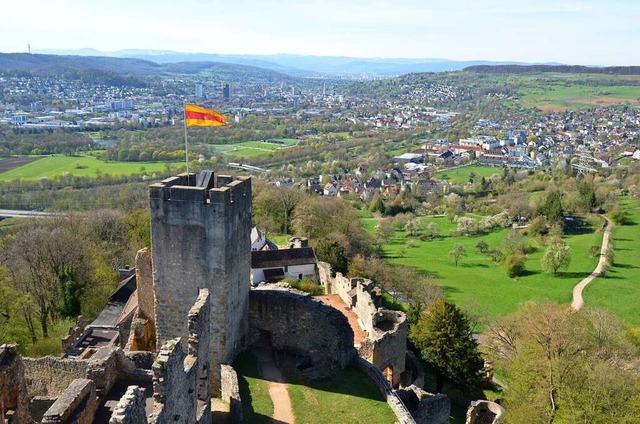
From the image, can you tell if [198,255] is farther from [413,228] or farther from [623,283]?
[413,228]

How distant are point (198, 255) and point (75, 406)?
18.7ft

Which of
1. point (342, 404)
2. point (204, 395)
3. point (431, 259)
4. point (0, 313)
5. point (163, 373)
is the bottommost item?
point (431, 259)

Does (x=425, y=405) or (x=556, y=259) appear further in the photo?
(x=556, y=259)

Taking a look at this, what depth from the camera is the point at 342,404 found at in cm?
1695

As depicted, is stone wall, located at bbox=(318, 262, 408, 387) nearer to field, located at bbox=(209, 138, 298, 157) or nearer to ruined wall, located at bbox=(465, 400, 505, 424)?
ruined wall, located at bbox=(465, 400, 505, 424)

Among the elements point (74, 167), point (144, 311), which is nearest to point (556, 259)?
point (144, 311)

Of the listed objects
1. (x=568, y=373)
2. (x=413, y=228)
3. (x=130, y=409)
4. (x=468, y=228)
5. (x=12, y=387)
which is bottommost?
(x=413, y=228)

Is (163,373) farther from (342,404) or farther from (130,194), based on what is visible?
(130,194)

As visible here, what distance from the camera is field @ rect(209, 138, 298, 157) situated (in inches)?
4441

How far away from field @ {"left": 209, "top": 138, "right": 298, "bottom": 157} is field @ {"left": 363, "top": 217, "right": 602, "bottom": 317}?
45.8 m

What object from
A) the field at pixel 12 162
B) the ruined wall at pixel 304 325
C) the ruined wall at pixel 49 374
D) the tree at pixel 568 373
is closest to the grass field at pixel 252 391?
the ruined wall at pixel 304 325

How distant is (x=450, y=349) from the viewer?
2727cm

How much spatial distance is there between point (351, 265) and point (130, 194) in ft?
101

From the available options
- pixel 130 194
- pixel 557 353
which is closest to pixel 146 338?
pixel 557 353
